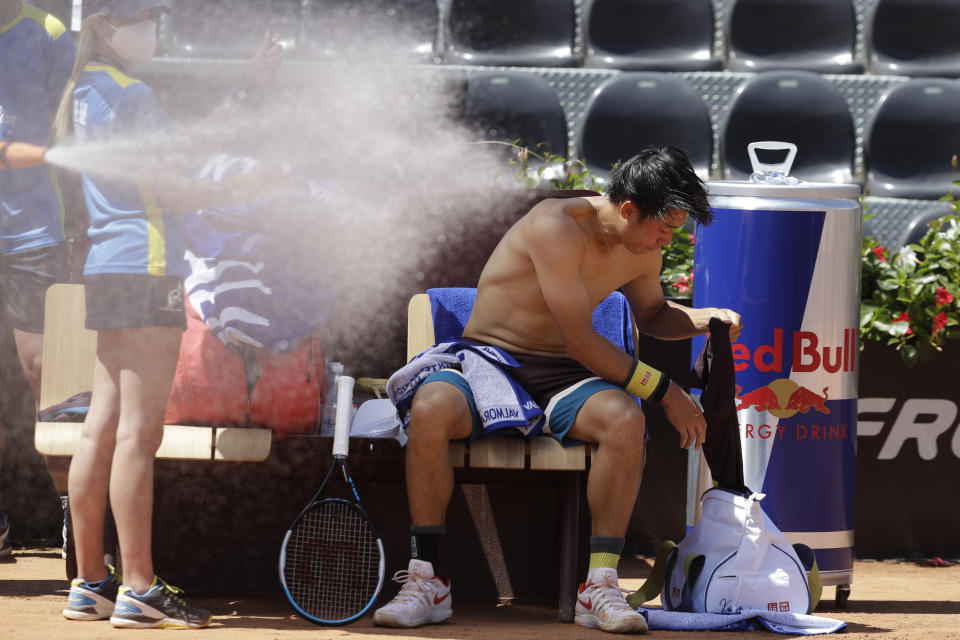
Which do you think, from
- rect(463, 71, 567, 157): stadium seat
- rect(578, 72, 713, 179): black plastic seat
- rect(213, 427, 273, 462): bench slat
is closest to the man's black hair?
rect(213, 427, 273, 462): bench slat

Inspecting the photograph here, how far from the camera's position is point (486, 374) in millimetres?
3504

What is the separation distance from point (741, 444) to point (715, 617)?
654 millimetres

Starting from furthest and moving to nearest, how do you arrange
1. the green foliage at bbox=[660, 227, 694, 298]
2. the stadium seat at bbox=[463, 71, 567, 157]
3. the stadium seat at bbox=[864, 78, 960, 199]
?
the stadium seat at bbox=[864, 78, 960, 199], the stadium seat at bbox=[463, 71, 567, 157], the green foliage at bbox=[660, 227, 694, 298]

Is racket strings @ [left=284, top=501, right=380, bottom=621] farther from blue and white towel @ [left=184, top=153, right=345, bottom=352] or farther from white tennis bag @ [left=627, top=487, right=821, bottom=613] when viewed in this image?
white tennis bag @ [left=627, top=487, right=821, bottom=613]

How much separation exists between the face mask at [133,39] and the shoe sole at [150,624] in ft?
4.75

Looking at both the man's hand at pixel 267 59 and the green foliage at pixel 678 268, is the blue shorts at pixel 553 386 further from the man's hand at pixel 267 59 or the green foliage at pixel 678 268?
the green foliage at pixel 678 268

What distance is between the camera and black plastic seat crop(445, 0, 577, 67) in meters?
7.38

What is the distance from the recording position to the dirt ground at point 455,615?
10.3ft

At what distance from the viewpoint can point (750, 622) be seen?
3.38 m

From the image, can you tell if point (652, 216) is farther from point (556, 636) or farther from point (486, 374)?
point (556, 636)

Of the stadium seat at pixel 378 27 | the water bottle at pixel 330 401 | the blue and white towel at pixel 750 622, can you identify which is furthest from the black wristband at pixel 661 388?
the stadium seat at pixel 378 27

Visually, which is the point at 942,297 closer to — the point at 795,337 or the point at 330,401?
the point at 795,337

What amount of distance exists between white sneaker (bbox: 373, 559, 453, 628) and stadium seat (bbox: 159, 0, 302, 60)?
3816mm

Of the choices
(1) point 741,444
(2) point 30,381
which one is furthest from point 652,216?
(2) point 30,381
